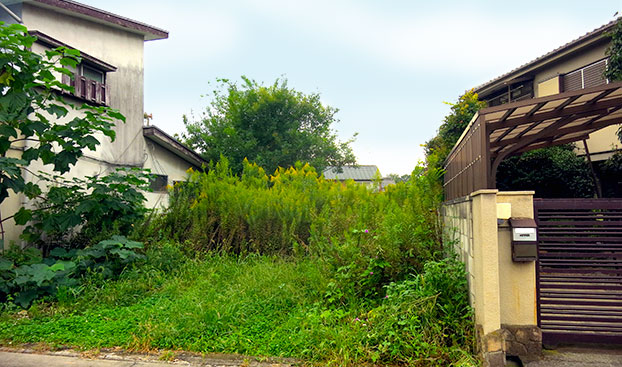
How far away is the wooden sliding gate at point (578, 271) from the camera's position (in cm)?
359

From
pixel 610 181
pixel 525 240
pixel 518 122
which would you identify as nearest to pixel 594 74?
pixel 610 181

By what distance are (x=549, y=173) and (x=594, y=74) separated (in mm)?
2652

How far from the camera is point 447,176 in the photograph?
708cm

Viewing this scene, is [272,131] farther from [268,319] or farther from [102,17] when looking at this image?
[268,319]

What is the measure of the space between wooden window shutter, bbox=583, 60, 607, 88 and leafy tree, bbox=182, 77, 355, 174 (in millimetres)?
11116

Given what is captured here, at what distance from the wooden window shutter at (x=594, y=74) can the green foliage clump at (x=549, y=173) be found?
156 centimetres

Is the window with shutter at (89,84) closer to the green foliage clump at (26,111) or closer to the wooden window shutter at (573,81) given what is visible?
the green foliage clump at (26,111)

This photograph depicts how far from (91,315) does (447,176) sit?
5.57 m

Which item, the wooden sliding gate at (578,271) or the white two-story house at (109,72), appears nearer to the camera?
the wooden sliding gate at (578,271)

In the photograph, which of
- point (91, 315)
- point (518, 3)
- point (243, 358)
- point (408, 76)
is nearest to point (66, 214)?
point (91, 315)

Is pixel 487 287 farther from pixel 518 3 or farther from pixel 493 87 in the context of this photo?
pixel 493 87

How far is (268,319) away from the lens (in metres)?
4.57

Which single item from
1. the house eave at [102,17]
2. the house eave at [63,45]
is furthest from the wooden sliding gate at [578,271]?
the house eave at [102,17]

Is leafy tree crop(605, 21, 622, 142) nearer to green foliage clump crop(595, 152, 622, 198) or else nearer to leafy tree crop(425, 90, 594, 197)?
leafy tree crop(425, 90, 594, 197)
